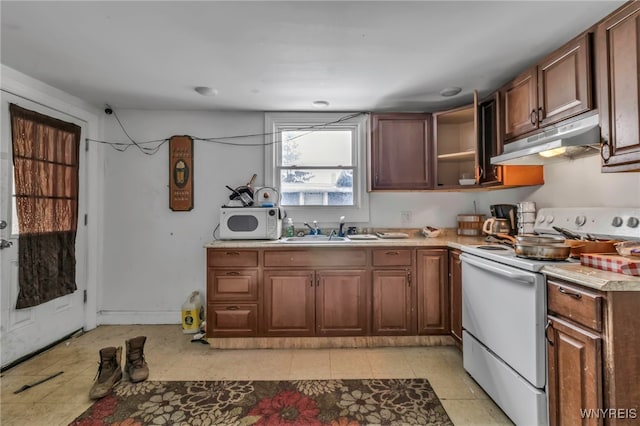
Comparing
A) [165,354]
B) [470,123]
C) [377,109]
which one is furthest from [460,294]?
[165,354]

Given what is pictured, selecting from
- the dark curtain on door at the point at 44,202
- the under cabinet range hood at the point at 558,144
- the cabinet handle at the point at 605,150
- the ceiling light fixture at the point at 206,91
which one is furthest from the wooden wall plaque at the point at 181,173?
the cabinet handle at the point at 605,150

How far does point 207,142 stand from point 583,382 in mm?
3321

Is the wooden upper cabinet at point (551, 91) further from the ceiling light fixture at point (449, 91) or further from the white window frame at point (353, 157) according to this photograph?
the white window frame at point (353, 157)

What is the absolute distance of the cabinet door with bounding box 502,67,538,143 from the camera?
6.50ft

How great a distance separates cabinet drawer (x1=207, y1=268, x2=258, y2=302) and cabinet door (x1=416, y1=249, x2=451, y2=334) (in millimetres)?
1426

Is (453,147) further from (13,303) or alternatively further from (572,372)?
(13,303)

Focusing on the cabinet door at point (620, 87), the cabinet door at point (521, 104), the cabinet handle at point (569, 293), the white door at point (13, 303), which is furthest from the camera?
the white door at point (13, 303)

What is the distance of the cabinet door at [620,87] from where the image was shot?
1354mm

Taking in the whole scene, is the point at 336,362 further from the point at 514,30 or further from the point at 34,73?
the point at 34,73

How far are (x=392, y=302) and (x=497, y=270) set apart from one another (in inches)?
40.2

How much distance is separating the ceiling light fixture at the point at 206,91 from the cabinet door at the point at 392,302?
2.13 meters

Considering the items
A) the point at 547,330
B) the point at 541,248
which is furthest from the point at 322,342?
the point at 541,248

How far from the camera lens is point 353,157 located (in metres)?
3.12

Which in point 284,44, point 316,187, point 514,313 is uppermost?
point 284,44
